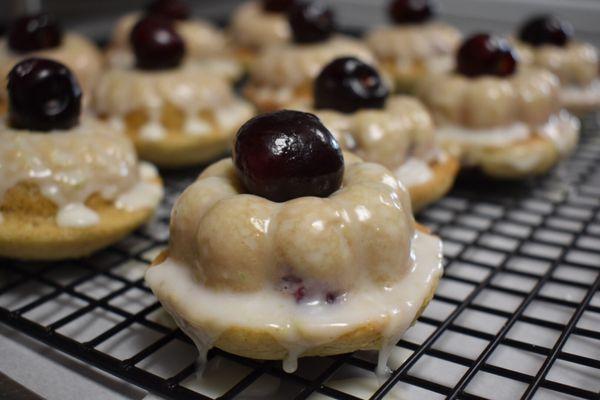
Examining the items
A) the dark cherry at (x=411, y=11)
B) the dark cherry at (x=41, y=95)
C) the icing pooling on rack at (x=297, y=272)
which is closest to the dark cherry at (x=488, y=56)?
the dark cherry at (x=411, y=11)

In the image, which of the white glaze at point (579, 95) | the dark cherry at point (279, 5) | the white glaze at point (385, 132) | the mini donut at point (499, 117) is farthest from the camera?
the dark cherry at point (279, 5)

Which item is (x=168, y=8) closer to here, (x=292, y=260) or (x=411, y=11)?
(x=411, y=11)

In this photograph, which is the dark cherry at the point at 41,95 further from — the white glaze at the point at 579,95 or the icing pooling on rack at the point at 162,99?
the white glaze at the point at 579,95

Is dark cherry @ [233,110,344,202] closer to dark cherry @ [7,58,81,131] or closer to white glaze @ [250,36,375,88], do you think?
dark cherry @ [7,58,81,131]

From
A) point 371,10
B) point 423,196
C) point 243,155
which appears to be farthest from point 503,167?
point 371,10

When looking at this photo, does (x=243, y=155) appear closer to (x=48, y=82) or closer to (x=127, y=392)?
(x=127, y=392)
